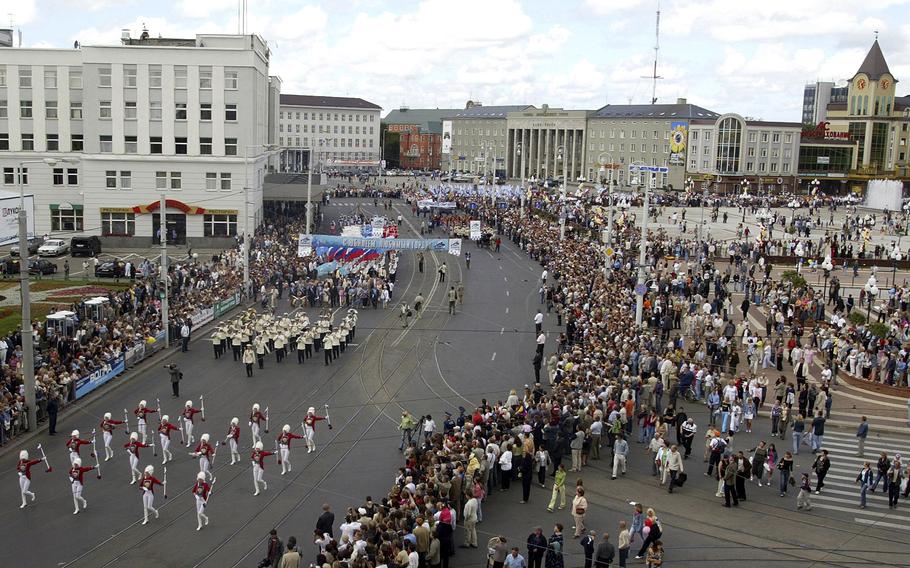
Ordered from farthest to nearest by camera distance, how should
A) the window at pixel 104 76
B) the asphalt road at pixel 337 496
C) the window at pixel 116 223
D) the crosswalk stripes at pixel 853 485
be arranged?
the window at pixel 116 223
the window at pixel 104 76
the crosswalk stripes at pixel 853 485
the asphalt road at pixel 337 496

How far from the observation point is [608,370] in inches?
1123

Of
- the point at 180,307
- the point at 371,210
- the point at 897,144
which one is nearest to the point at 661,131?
the point at 897,144

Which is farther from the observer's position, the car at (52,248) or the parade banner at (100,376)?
the car at (52,248)

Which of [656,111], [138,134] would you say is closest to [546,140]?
[656,111]

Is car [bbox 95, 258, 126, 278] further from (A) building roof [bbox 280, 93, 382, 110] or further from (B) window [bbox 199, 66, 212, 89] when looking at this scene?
(A) building roof [bbox 280, 93, 382, 110]

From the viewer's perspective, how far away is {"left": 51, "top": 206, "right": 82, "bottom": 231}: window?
6900 centimetres

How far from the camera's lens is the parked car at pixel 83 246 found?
60656mm

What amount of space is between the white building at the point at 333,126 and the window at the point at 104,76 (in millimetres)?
110838

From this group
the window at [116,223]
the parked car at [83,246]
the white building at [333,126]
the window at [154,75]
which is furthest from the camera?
the white building at [333,126]

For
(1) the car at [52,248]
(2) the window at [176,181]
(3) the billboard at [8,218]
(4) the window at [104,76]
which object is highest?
(4) the window at [104,76]

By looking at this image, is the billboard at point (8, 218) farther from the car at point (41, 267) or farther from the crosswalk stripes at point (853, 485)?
the crosswalk stripes at point (853, 485)

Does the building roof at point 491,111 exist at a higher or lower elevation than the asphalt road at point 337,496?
higher

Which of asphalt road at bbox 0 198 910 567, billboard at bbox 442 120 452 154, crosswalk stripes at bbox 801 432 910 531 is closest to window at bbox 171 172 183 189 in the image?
asphalt road at bbox 0 198 910 567

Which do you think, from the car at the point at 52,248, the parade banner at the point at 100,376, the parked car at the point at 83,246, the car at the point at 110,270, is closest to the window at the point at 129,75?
the parked car at the point at 83,246
